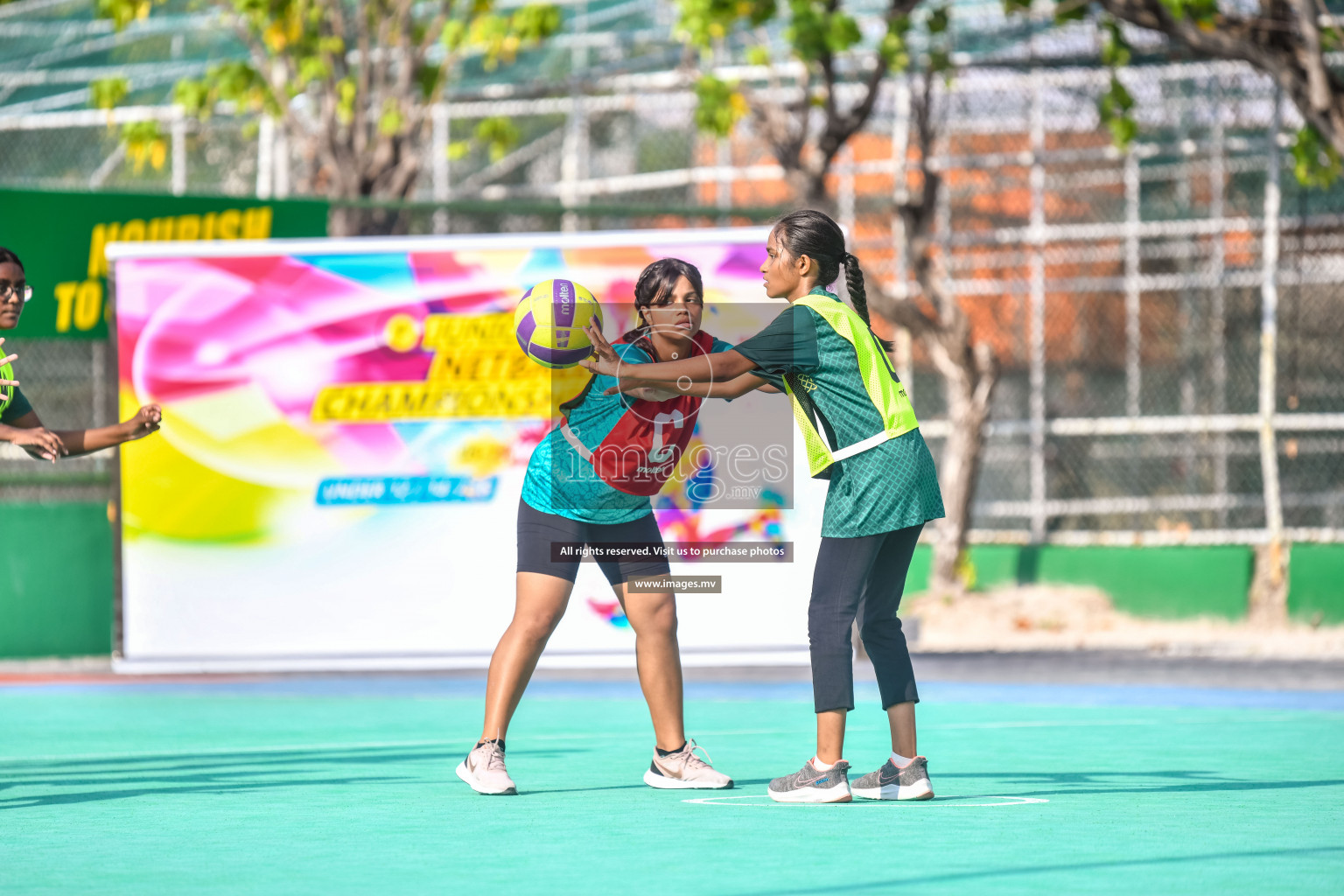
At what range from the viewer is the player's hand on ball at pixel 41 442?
6414mm

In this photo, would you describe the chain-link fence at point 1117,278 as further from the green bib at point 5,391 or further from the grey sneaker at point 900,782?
the grey sneaker at point 900,782

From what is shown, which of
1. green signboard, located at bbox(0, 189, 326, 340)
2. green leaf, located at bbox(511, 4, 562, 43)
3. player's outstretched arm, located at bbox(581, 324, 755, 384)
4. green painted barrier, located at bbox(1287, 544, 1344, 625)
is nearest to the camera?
player's outstretched arm, located at bbox(581, 324, 755, 384)

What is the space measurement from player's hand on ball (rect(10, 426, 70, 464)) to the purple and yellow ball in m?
1.85

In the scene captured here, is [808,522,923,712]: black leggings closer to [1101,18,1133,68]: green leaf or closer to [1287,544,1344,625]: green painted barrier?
[1287,544,1344,625]: green painted barrier

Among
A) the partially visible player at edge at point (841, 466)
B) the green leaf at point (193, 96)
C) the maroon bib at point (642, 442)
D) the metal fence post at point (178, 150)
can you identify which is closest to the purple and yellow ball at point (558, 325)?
the maroon bib at point (642, 442)

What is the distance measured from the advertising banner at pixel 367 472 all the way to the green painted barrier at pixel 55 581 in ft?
6.47

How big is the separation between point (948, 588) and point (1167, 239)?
10.6 feet

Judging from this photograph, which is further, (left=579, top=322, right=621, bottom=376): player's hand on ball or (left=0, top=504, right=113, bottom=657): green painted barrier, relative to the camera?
(left=0, top=504, right=113, bottom=657): green painted barrier

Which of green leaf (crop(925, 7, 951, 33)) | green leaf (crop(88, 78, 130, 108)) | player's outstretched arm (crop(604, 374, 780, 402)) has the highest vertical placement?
green leaf (crop(925, 7, 951, 33))

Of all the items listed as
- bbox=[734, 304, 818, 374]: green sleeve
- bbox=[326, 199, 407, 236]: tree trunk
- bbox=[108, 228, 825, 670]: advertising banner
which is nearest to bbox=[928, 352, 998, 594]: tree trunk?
bbox=[326, 199, 407, 236]: tree trunk

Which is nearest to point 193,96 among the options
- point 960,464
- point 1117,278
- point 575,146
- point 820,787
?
point 575,146

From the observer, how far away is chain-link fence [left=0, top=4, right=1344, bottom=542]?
14555 mm

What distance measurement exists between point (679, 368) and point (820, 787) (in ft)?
4.70

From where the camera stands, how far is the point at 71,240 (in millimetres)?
12445
